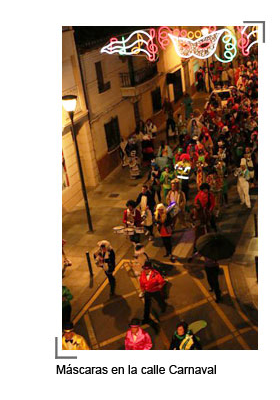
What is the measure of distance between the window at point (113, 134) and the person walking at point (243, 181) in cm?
696

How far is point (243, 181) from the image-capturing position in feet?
50.4

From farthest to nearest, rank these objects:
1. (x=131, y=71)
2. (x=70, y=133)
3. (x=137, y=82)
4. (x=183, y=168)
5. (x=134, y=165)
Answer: (x=137, y=82)
(x=131, y=71)
(x=134, y=165)
(x=70, y=133)
(x=183, y=168)

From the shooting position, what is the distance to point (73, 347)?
8531 mm

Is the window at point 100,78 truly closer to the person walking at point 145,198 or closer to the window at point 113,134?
the window at point 113,134

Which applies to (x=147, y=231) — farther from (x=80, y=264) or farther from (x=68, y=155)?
(x=68, y=155)

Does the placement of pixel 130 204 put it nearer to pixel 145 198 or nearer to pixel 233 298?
pixel 145 198

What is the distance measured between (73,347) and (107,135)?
1330 centimetres

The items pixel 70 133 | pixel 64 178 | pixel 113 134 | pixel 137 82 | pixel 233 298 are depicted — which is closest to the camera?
pixel 233 298

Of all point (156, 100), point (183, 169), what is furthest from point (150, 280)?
point (156, 100)

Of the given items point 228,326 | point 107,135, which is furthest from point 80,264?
point 107,135

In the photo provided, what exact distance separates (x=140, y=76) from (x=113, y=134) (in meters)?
3.81

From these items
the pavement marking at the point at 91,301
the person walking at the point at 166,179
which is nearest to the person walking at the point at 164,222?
the pavement marking at the point at 91,301
